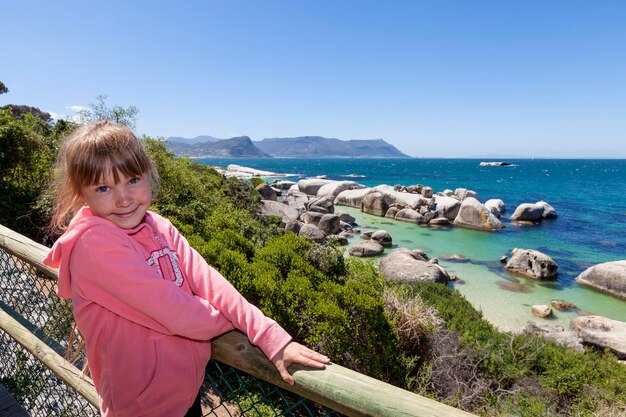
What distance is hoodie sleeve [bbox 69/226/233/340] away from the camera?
1.41 meters

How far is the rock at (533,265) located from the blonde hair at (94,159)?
1941 cm

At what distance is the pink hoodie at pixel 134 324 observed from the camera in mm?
1416

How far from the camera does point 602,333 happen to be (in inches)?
430

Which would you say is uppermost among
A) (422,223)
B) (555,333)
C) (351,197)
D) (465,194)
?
(465,194)

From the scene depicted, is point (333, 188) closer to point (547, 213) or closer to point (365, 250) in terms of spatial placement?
point (547, 213)

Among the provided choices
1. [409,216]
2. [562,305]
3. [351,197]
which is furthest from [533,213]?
[562,305]

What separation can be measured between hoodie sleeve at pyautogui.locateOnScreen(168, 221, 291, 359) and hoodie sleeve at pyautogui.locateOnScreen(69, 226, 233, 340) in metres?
0.14

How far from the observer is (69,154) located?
5.24 ft

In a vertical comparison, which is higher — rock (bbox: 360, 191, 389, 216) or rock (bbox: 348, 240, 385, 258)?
rock (bbox: 360, 191, 389, 216)

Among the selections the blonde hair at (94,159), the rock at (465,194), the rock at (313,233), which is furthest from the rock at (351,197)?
the blonde hair at (94,159)

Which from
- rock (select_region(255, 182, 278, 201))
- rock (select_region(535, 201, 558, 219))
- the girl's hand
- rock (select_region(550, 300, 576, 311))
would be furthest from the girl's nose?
rock (select_region(535, 201, 558, 219))

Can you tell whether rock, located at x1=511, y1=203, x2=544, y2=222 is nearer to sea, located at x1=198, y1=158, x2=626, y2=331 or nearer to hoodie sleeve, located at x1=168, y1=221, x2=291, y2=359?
sea, located at x1=198, y1=158, x2=626, y2=331

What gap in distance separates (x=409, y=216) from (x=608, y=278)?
15.2 meters

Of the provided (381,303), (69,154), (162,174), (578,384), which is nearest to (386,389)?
(69,154)
